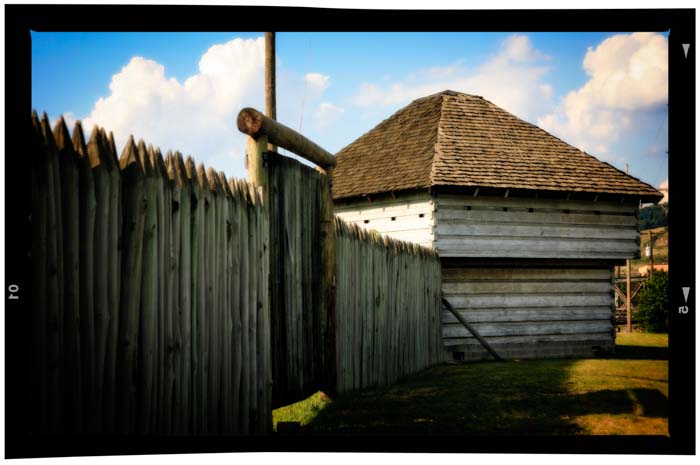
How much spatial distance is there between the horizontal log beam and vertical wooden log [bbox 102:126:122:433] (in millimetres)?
1913

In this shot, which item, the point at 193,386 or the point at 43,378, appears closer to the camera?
the point at 43,378

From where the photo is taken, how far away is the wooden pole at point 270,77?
14875 mm

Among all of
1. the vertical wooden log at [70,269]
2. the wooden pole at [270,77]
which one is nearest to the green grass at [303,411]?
the vertical wooden log at [70,269]

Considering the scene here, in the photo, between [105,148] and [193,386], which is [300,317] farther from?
[105,148]

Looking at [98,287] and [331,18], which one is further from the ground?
[331,18]

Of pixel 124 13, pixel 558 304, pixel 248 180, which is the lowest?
pixel 558 304

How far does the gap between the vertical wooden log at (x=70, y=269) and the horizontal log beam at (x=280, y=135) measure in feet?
7.40

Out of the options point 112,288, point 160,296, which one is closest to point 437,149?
point 160,296

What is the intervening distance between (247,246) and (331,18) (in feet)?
6.51

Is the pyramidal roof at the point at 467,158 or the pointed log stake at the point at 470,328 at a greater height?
the pyramidal roof at the point at 467,158

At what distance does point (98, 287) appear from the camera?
3.84 meters

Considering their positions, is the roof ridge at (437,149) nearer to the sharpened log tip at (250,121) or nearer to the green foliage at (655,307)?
the sharpened log tip at (250,121)

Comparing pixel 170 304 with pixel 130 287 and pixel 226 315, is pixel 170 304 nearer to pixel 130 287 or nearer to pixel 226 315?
pixel 130 287

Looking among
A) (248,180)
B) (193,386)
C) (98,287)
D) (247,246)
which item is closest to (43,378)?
(98,287)
